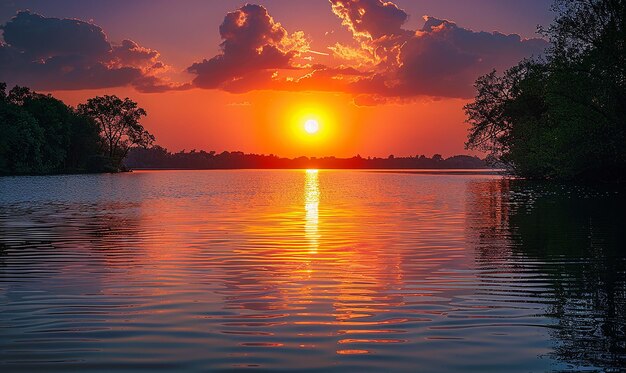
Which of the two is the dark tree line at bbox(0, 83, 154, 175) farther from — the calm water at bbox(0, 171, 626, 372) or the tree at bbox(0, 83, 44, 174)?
the calm water at bbox(0, 171, 626, 372)

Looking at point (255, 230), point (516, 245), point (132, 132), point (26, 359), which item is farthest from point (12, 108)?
point (26, 359)

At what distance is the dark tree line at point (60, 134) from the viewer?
416ft

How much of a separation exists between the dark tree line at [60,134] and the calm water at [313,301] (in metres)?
107

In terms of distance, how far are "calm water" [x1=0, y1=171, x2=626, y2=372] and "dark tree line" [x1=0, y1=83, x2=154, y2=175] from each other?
107 metres

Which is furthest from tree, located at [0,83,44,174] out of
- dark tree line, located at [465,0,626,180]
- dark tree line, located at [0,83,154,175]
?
dark tree line, located at [465,0,626,180]

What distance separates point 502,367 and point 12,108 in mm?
132914

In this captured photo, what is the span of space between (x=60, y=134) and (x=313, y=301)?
152569mm

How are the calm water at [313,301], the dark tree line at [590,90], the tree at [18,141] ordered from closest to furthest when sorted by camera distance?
the calm water at [313,301], the dark tree line at [590,90], the tree at [18,141]

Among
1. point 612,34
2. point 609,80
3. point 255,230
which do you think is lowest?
point 255,230

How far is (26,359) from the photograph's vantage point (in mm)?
9727

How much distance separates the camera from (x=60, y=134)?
156 m

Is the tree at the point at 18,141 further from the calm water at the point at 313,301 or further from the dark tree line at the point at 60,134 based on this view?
the calm water at the point at 313,301

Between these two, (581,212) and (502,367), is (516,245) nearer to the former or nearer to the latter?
(502,367)

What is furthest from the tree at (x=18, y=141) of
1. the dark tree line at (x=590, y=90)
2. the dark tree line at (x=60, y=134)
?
the dark tree line at (x=590, y=90)
